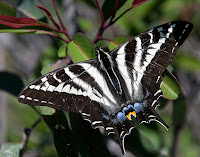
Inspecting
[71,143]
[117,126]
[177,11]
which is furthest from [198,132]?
[71,143]

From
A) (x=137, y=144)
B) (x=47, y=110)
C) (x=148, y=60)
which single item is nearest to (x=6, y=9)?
(x=47, y=110)

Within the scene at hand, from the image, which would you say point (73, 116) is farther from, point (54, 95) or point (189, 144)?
point (189, 144)

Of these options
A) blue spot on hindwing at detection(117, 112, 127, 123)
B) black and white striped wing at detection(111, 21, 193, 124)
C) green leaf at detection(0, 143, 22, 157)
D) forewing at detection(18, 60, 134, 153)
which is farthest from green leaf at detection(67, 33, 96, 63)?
green leaf at detection(0, 143, 22, 157)

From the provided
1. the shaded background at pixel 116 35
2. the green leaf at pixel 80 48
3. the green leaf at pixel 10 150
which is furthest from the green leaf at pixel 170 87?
the green leaf at pixel 10 150

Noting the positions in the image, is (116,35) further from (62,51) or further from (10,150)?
(10,150)

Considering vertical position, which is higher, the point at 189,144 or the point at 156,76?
the point at 156,76

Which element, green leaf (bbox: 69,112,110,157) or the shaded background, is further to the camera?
the shaded background

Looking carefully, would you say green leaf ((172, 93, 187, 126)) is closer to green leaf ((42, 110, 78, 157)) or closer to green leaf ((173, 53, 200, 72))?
green leaf ((42, 110, 78, 157))
